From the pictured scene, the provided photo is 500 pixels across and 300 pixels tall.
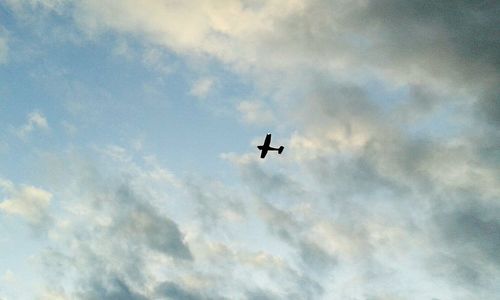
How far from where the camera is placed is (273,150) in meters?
88.9
